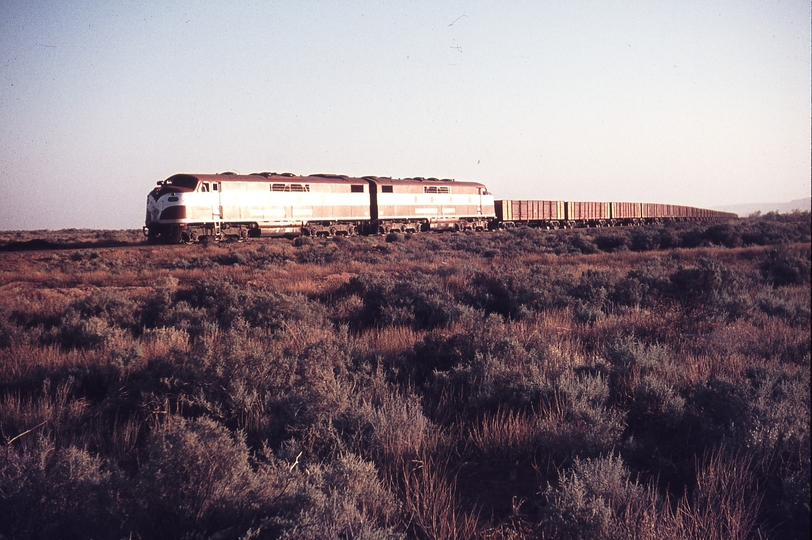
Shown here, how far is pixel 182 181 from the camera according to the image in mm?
27625

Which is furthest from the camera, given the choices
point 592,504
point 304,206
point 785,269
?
point 304,206

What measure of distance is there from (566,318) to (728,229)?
25.9 metres

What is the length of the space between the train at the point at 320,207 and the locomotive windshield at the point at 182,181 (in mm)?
56

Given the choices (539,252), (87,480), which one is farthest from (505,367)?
(539,252)

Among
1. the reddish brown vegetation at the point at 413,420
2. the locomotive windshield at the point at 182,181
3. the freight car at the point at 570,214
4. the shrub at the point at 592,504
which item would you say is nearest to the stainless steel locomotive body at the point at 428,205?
the freight car at the point at 570,214

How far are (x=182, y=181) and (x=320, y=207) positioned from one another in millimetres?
9074

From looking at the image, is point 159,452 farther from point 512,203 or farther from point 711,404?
point 512,203

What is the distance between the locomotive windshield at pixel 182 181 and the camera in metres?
27.0

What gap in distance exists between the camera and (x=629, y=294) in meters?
12.1

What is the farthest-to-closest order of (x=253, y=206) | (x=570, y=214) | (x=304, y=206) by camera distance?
1. (x=570, y=214)
2. (x=304, y=206)
3. (x=253, y=206)

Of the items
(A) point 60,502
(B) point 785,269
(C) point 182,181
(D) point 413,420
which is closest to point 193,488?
(A) point 60,502

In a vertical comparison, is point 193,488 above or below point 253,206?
below

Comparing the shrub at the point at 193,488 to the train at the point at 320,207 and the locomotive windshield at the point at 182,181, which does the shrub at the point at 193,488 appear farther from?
the locomotive windshield at the point at 182,181

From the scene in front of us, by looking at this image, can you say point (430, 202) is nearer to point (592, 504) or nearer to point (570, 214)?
point (570, 214)
